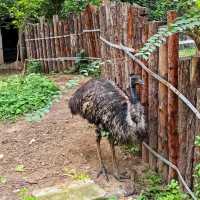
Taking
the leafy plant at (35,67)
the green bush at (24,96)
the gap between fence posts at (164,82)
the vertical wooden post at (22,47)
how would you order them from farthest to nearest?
the vertical wooden post at (22,47) → the leafy plant at (35,67) → the green bush at (24,96) → the gap between fence posts at (164,82)

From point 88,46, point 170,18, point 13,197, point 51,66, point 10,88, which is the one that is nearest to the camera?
point 170,18

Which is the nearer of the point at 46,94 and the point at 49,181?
the point at 49,181

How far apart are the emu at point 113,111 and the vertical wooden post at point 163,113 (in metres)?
0.18

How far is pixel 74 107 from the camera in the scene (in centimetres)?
584

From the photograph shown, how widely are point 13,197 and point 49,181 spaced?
47 centimetres

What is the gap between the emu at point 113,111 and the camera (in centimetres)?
500

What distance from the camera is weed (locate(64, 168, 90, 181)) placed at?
17.5 feet

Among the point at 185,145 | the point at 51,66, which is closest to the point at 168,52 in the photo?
the point at 185,145

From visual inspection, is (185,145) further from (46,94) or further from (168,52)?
(46,94)

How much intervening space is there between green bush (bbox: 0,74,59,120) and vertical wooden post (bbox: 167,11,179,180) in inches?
118

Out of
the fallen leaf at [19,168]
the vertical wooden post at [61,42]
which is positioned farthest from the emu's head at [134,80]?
the vertical wooden post at [61,42]

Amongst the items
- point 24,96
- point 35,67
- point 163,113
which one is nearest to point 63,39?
point 35,67

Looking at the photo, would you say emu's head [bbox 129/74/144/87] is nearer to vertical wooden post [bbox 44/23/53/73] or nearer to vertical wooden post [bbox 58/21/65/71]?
vertical wooden post [bbox 58/21/65/71]

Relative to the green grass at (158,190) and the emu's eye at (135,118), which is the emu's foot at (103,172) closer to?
the green grass at (158,190)
